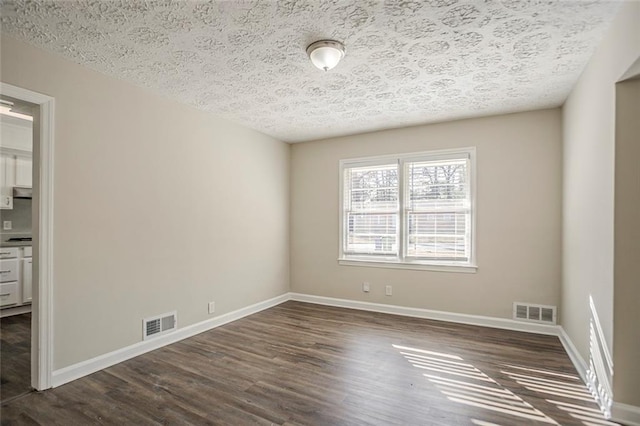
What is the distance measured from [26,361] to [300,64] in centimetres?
365

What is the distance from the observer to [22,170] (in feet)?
16.2

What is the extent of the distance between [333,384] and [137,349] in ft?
6.42

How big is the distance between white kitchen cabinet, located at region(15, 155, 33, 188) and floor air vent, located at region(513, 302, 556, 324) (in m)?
7.10

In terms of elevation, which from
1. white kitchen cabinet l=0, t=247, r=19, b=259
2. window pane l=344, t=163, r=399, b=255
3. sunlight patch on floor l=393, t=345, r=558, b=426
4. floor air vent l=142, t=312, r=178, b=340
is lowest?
sunlight patch on floor l=393, t=345, r=558, b=426

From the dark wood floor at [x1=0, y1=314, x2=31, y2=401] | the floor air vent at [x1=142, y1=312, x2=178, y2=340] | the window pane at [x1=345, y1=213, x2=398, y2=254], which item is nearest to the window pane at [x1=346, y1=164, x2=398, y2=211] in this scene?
the window pane at [x1=345, y1=213, x2=398, y2=254]

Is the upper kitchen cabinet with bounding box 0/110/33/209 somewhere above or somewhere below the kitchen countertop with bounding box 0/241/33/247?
above

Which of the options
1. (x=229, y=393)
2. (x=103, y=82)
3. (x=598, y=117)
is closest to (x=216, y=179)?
(x=103, y=82)

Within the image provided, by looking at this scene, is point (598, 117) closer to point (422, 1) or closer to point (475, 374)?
point (422, 1)

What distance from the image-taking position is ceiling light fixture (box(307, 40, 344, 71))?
2.38 meters

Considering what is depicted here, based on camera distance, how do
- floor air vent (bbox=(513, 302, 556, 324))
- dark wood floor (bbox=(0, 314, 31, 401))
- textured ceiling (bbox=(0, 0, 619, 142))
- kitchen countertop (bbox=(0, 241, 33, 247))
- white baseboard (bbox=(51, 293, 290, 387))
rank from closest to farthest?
textured ceiling (bbox=(0, 0, 619, 142)) < dark wood floor (bbox=(0, 314, 31, 401)) < white baseboard (bbox=(51, 293, 290, 387)) < floor air vent (bbox=(513, 302, 556, 324)) < kitchen countertop (bbox=(0, 241, 33, 247))

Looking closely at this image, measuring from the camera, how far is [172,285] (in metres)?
3.53

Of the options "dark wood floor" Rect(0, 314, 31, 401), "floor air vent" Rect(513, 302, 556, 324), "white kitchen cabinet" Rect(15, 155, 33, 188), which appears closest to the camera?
"dark wood floor" Rect(0, 314, 31, 401)

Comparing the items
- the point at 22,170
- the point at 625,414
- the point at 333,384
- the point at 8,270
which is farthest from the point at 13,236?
the point at 625,414

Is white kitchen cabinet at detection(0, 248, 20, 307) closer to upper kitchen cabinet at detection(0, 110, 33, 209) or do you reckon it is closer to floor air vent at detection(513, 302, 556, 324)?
upper kitchen cabinet at detection(0, 110, 33, 209)
